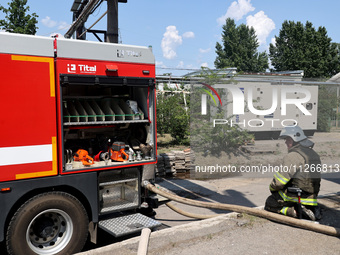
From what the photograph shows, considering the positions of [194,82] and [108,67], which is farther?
[194,82]

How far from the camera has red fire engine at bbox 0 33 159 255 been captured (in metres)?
4.51

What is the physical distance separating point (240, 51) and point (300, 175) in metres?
56.1

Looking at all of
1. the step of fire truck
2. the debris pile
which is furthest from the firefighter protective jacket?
the debris pile

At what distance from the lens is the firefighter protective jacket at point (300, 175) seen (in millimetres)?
5543

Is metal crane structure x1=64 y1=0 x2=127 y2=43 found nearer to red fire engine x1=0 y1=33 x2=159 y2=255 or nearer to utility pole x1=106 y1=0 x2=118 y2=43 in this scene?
utility pole x1=106 y1=0 x2=118 y2=43

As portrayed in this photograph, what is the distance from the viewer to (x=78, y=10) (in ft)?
60.3

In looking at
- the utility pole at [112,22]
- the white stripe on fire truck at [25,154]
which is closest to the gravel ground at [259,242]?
the white stripe on fire truck at [25,154]

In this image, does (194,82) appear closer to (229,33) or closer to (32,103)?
(32,103)

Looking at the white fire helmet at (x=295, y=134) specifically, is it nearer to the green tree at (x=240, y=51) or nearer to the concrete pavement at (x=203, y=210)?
the concrete pavement at (x=203, y=210)

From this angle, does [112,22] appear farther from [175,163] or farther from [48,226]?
[48,226]

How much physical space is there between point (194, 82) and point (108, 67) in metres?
8.51

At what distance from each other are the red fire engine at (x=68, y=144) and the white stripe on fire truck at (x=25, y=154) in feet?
0.04

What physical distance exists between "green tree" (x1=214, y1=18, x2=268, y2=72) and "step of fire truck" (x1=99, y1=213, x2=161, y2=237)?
5300 cm

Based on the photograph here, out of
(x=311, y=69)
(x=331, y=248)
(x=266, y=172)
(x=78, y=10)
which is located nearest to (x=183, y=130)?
(x=266, y=172)
